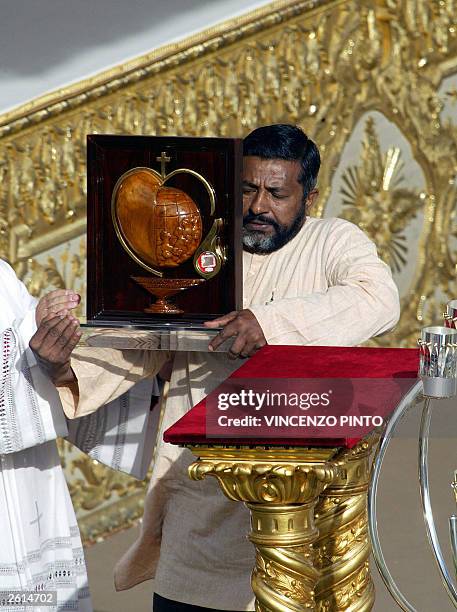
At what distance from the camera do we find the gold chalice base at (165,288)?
7.99 ft

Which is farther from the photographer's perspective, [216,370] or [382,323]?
[216,370]

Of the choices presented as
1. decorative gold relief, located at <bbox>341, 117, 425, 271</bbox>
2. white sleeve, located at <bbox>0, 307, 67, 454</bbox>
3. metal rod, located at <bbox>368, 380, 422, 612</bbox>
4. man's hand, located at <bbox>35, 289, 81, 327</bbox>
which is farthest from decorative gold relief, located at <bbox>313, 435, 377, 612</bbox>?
decorative gold relief, located at <bbox>341, 117, 425, 271</bbox>

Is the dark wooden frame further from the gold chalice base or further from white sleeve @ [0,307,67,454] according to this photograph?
white sleeve @ [0,307,67,454]

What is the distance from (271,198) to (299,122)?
7.96ft

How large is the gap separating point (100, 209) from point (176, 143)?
7.4 inches

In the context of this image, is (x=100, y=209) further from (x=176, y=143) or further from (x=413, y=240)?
(x=413, y=240)

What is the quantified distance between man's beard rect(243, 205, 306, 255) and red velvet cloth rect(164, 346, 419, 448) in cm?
38

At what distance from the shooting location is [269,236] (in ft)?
8.43

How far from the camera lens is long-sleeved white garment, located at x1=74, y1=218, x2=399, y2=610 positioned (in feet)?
8.00

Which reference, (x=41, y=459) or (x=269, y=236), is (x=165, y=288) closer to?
(x=269, y=236)

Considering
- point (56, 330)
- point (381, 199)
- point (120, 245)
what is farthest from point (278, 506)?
point (381, 199)

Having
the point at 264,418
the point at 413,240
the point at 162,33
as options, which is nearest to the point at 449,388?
the point at 264,418

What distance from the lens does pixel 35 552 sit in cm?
277

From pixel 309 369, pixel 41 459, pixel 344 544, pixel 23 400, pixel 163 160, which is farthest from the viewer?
pixel 41 459
